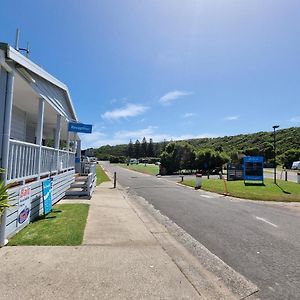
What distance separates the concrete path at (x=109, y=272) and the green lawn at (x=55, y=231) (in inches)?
13.3

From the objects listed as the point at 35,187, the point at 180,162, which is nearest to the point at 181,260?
the point at 35,187

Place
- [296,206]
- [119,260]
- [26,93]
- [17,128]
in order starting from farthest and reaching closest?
1. [296,206]
2. [17,128]
3. [26,93]
4. [119,260]

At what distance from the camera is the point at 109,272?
545 centimetres

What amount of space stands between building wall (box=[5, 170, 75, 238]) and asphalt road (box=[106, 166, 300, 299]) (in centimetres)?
424

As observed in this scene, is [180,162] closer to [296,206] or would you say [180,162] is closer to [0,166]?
[296,206]

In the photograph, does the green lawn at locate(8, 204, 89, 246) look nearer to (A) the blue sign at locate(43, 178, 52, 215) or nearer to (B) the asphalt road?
(A) the blue sign at locate(43, 178, 52, 215)

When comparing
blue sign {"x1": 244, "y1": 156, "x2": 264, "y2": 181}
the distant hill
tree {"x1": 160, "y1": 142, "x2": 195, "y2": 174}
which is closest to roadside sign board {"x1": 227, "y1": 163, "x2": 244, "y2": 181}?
blue sign {"x1": 244, "y1": 156, "x2": 264, "y2": 181}

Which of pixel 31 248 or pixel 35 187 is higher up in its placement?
pixel 35 187

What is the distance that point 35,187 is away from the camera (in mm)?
9609

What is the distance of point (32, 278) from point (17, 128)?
10707mm

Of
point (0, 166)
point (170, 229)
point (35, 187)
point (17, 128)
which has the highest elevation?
point (17, 128)

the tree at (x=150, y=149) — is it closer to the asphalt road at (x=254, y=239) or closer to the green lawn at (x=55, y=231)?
the asphalt road at (x=254, y=239)

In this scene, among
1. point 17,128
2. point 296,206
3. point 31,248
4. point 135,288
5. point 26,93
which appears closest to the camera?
point 135,288

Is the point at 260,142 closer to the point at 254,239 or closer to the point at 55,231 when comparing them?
the point at 254,239
